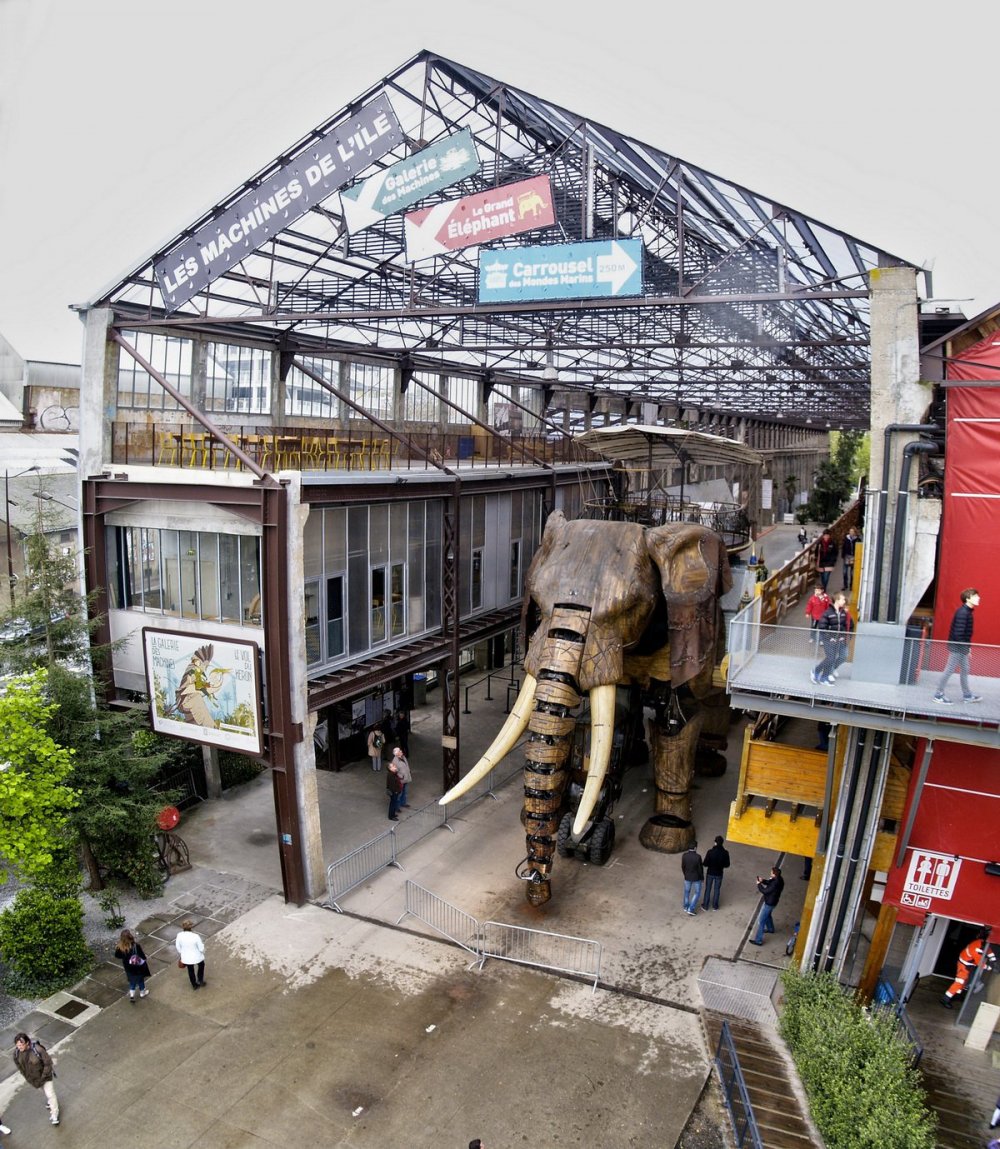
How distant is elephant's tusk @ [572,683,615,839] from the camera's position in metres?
14.0

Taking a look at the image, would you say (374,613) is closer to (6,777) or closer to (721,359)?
(6,777)

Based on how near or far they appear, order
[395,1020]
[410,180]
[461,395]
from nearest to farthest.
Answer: [395,1020], [410,180], [461,395]

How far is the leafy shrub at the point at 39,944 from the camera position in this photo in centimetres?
1388

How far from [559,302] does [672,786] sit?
9.79m

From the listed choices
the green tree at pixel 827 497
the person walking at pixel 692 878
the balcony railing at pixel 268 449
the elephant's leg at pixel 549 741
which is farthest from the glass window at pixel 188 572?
the green tree at pixel 827 497

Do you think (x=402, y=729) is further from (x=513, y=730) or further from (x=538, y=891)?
(x=513, y=730)

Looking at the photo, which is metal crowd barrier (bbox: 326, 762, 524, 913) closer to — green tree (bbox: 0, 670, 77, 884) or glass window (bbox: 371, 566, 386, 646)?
glass window (bbox: 371, 566, 386, 646)

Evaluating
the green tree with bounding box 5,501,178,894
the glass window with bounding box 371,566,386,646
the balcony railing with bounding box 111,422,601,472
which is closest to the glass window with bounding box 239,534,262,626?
the balcony railing with bounding box 111,422,601,472

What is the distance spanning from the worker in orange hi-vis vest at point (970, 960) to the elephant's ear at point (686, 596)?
6088 millimetres

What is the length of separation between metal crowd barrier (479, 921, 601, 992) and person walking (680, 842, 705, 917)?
214 centimetres

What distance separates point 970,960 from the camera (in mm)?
13117

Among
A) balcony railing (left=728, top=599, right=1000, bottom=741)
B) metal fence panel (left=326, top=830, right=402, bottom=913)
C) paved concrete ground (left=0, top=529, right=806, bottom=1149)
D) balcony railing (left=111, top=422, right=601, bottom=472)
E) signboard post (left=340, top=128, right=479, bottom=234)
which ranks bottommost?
paved concrete ground (left=0, top=529, right=806, bottom=1149)

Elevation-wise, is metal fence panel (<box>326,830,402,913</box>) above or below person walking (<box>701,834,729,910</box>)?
below

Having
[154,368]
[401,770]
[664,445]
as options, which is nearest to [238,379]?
[154,368]
